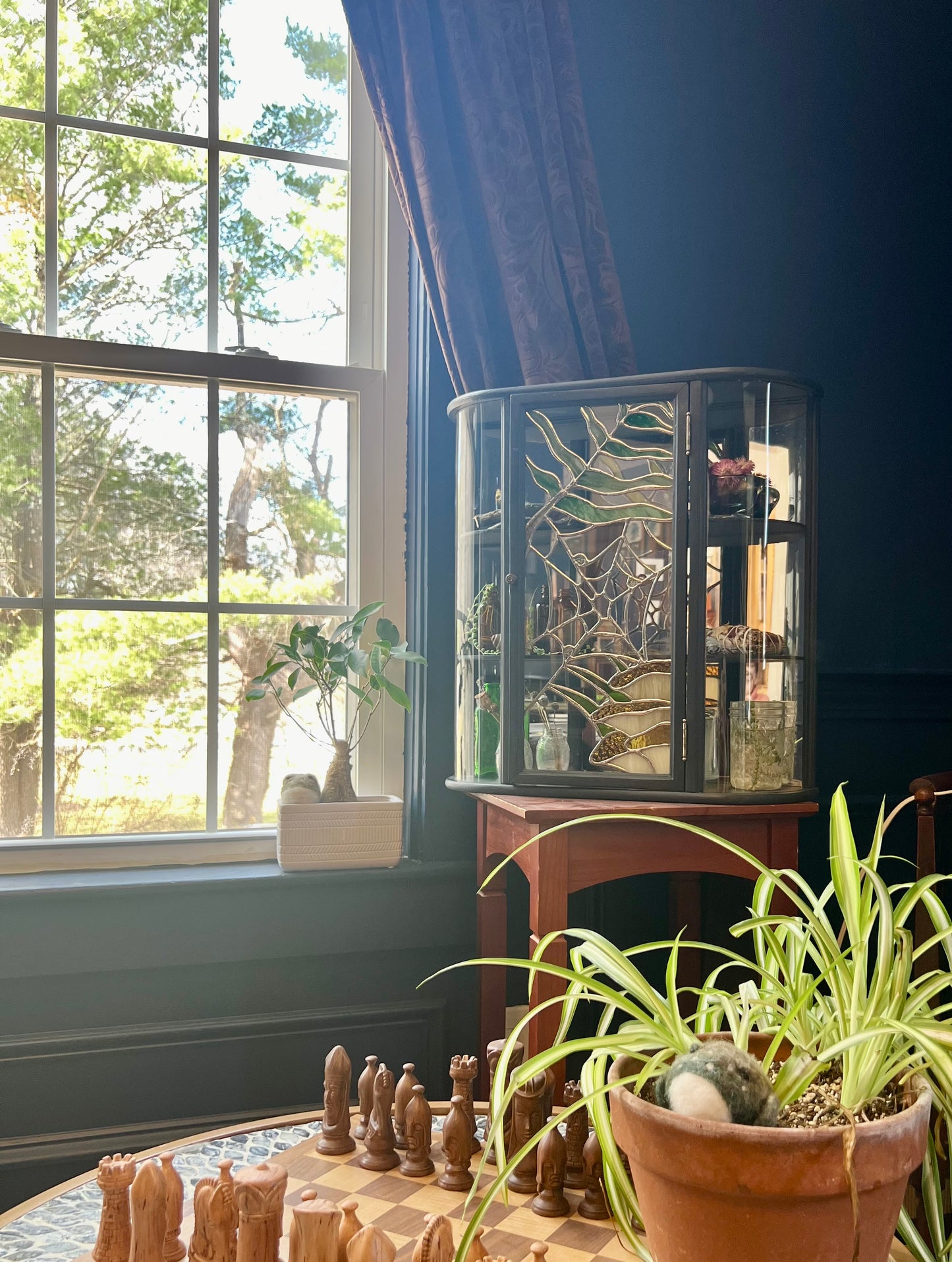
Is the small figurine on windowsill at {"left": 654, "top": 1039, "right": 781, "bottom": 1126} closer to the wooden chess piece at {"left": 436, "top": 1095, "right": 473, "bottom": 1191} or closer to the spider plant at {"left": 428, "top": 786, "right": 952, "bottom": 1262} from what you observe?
the spider plant at {"left": 428, "top": 786, "right": 952, "bottom": 1262}

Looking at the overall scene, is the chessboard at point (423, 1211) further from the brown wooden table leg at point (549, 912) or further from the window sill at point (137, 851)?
the window sill at point (137, 851)

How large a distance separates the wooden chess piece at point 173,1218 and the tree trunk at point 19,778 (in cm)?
115

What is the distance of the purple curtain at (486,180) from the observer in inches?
75.2

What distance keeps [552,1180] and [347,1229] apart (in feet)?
0.92

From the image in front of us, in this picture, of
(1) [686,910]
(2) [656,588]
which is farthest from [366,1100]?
(1) [686,910]

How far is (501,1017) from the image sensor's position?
1.96 metres

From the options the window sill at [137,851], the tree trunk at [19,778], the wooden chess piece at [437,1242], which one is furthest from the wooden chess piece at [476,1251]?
the tree trunk at [19,778]

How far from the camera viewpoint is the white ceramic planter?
1.95m

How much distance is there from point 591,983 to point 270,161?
1.91 m

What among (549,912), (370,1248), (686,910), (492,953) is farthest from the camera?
(686,910)

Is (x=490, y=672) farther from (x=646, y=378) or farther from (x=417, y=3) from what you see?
(x=417, y=3)

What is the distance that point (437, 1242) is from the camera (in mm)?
823

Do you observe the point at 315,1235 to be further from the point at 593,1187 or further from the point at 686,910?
the point at 686,910

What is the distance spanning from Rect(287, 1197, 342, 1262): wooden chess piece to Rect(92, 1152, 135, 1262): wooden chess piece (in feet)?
0.69
